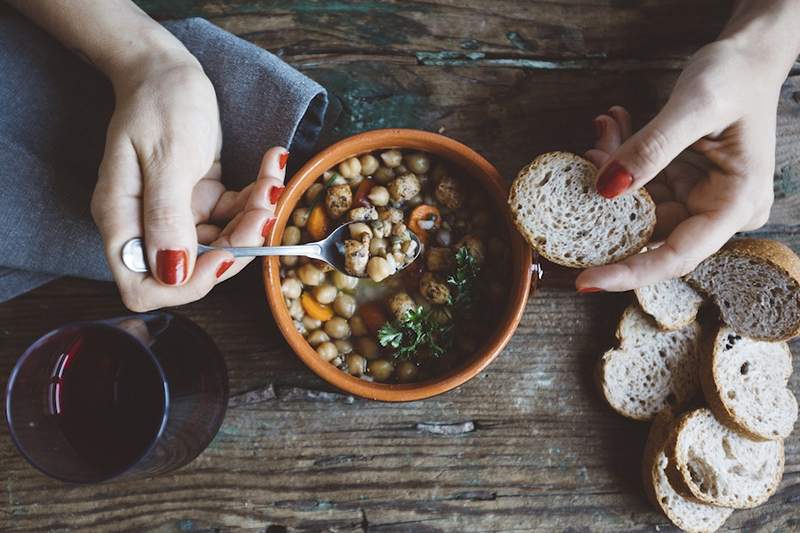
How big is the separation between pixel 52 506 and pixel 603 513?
3.81ft

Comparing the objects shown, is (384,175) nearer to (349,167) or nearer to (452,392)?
(349,167)

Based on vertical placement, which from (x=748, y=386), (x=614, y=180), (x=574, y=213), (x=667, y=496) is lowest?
(x=667, y=496)

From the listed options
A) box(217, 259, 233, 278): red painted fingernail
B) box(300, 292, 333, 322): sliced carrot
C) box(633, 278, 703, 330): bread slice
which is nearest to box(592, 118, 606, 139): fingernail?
box(633, 278, 703, 330): bread slice

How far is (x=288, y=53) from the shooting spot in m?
1.45

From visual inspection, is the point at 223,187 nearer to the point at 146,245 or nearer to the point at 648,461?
the point at 146,245

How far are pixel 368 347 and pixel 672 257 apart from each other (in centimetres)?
61

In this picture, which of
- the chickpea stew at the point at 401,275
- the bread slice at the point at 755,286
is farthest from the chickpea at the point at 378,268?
the bread slice at the point at 755,286

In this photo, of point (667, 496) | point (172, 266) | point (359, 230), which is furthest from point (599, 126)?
point (172, 266)

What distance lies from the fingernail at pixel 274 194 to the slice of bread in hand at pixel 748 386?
0.91m

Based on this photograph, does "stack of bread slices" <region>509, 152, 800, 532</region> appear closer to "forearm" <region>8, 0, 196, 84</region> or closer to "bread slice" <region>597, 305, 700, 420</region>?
"bread slice" <region>597, 305, 700, 420</region>

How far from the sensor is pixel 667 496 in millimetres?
1360

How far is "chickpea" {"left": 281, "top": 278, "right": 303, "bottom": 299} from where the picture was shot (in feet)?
4.34

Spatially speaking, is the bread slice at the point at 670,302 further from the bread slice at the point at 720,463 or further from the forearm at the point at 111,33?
the forearm at the point at 111,33

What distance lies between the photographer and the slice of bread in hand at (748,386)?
1.33 metres
